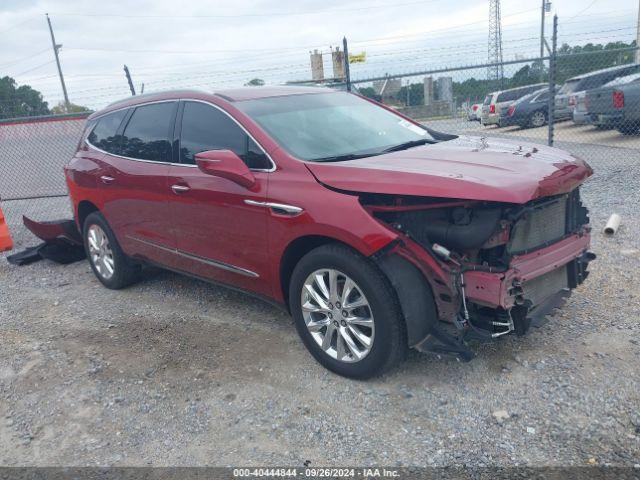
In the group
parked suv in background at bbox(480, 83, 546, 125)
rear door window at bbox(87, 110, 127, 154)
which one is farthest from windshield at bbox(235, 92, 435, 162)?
parked suv in background at bbox(480, 83, 546, 125)

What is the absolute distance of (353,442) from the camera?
294 centimetres

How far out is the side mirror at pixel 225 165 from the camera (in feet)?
11.8

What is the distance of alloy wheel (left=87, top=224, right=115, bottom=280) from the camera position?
561 centimetres

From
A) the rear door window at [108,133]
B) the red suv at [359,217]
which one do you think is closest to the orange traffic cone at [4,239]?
the rear door window at [108,133]

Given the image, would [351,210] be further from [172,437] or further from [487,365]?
[172,437]

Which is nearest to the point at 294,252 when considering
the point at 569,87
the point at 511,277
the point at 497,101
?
the point at 511,277

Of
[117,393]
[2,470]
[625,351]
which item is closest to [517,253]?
[625,351]

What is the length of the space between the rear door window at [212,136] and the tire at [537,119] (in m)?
17.0

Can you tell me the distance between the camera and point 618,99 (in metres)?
11.7

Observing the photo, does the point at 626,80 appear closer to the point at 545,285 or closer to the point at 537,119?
the point at 537,119

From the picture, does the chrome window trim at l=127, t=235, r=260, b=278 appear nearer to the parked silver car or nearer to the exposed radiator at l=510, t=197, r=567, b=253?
the exposed radiator at l=510, t=197, r=567, b=253

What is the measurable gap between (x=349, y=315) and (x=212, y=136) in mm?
1736

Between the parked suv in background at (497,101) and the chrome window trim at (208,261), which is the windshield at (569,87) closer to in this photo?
the parked suv in background at (497,101)

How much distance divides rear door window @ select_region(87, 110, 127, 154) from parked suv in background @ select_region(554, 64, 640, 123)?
475 inches
